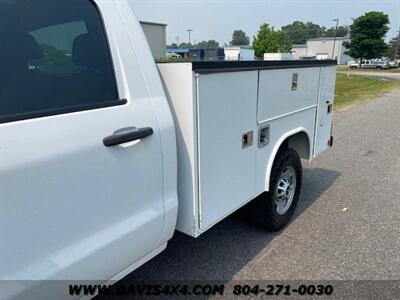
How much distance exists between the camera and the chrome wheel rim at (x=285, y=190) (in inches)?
134

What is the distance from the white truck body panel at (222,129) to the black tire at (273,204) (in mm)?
212

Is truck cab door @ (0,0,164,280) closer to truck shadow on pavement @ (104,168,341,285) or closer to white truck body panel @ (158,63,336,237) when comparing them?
white truck body panel @ (158,63,336,237)

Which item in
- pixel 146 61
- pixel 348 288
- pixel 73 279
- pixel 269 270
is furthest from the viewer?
pixel 269 270

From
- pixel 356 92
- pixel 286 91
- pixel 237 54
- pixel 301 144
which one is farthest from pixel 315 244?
pixel 356 92

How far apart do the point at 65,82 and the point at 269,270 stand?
2179 millimetres

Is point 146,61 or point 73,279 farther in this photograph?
point 146,61

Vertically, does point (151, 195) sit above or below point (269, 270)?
above

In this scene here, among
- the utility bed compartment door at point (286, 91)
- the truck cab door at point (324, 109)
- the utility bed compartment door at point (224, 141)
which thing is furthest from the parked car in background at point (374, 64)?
the utility bed compartment door at point (224, 141)

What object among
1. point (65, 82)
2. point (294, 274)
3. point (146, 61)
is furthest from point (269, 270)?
point (65, 82)

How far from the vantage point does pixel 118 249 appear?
5.83 feet

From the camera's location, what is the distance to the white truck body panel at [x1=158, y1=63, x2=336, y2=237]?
80.3 inches

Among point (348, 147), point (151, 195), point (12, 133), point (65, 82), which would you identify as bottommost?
point (348, 147)

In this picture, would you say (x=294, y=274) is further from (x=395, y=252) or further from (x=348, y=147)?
(x=348, y=147)

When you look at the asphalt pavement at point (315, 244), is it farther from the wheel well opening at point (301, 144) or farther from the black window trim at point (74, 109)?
the black window trim at point (74, 109)
